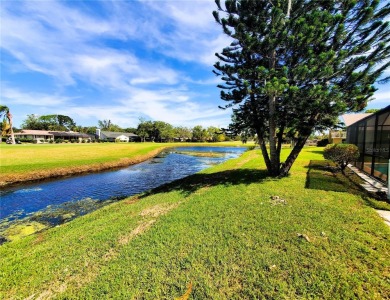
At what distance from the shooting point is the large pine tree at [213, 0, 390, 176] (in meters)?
7.07

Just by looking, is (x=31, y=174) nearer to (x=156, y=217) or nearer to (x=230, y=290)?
(x=156, y=217)

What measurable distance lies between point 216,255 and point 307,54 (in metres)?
7.72

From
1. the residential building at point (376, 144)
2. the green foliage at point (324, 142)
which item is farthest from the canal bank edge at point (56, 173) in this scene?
the green foliage at point (324, 142)

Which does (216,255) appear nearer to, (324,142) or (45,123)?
(324,142)

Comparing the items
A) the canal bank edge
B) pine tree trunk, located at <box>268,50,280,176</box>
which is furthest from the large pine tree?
the canal bank edge

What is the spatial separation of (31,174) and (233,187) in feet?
48.8

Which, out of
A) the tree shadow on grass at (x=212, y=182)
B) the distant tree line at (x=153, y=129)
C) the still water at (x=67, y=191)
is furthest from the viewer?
the distant tree line at (x=153, y=129)

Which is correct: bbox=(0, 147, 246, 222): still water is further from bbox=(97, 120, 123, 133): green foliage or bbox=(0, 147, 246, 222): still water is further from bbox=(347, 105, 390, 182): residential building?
bbox=(97, 120, 123, 133): green foliage

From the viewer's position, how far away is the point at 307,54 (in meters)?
7.44

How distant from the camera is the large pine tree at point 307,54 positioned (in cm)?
707

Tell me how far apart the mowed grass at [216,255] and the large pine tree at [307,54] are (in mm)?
3808

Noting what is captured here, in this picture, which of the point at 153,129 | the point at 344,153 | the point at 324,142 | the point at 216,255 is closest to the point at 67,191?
the point at 216,255

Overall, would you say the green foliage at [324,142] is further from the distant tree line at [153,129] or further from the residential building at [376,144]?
the distant tree line at [153,129]

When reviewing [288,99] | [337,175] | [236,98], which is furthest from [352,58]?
[337,175]
